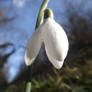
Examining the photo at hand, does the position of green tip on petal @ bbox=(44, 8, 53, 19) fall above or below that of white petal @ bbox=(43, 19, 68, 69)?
above

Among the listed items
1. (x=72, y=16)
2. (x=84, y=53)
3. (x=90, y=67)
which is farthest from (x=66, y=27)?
(x=90, y=67)

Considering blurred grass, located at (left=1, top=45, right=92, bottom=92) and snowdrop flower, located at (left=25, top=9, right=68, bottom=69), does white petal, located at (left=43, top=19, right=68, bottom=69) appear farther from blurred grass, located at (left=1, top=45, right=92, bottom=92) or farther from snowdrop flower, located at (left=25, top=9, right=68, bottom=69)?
blurred grass, located at (left=1, top=45, right=92, bottom=92)

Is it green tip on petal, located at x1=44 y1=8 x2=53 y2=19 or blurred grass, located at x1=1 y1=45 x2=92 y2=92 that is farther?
blurred grass, located at x1=1 y1=45 x2=92 y2=92

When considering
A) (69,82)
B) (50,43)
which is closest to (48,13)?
(50,43)

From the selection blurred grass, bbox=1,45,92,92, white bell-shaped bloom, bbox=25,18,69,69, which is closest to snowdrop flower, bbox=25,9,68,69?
white bell-shaped bloom, bbox=25,18,69,69

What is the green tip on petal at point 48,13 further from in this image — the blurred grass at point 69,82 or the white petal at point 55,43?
the blurred grass at point 69,82

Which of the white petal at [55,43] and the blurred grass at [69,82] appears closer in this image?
the white petal at [55,43]

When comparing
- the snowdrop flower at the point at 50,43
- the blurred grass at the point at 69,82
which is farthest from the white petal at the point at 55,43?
the blurred grass at the point at 69,82
